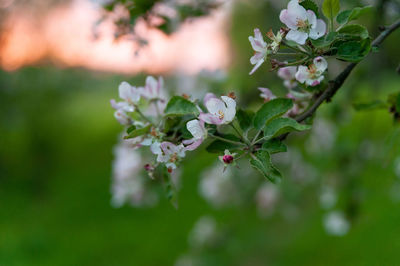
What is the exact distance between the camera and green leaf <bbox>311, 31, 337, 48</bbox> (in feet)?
2.63

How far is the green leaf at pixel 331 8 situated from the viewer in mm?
852

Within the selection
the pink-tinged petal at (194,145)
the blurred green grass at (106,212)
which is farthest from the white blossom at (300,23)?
the blurred green grass at (106,212)

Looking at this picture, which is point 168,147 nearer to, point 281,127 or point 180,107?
point 180,107

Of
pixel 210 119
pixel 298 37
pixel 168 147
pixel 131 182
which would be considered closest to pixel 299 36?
pixel 298 37

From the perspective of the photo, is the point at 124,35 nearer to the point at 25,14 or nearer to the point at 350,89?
the point at 350,89

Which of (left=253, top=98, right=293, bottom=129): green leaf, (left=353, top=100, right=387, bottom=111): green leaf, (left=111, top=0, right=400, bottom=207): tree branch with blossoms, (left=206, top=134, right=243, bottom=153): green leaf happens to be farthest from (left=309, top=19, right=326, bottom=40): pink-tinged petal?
(left=353, top=100, right=387, bottom=111): green leaf

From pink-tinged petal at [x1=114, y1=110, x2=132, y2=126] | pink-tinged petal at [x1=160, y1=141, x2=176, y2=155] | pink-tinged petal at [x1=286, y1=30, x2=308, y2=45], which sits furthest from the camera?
pink-tinged petal at [x1=114, y1=110, x2=132, y2=126]

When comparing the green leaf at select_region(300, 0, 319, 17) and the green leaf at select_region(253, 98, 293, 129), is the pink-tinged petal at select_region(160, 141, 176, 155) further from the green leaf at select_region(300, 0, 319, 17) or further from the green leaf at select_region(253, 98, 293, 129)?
the green leaf at select_region(300, 0, 319, 17)

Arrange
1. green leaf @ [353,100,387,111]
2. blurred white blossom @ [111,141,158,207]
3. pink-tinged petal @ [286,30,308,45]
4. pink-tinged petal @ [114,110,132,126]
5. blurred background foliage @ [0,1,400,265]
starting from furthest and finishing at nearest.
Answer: blurred background foliage @ [0,1,400,265] < blurred white blossom @ [111,141,158,207] < green leaf @ [353,100,387,111] < pink-tinged petal @ [114,110,132,126] < pink-tinged petal @ [286,30,308,45]

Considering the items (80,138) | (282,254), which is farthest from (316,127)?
(80,138)

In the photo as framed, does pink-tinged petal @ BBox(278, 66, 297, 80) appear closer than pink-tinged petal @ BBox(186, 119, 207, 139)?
No

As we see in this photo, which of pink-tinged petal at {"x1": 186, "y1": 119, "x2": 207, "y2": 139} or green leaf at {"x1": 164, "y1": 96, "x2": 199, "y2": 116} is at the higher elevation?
green leaf at {"x1": 164, "y1": 96, "x2": 199, "y2": 116}

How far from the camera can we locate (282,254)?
13.6 feet

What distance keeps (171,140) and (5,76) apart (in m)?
6.69
